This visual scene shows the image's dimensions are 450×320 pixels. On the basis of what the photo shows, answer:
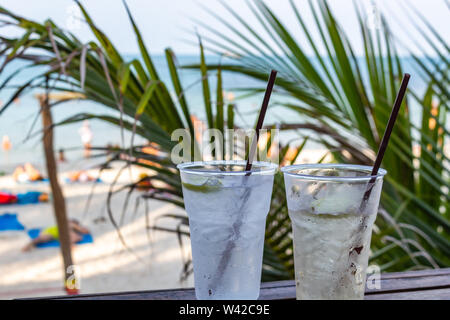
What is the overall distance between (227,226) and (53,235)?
176 inches

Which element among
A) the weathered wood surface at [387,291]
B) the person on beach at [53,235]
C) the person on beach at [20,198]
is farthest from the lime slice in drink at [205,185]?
the person on beach at [20,198]

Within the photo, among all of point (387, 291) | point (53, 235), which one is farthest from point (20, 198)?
point (387, 291)

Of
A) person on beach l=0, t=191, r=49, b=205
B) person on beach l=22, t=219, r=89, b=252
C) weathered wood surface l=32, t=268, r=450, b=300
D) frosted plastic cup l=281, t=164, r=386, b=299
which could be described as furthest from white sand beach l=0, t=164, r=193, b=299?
frosted plastic cup l=281, t=164, r=386, b=299

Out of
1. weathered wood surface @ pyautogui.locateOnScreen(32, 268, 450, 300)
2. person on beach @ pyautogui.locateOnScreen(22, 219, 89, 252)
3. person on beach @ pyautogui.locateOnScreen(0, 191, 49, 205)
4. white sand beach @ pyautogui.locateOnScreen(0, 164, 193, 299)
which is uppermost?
weathered wood surface @ pyautogui.locateOnScreen(32, 268, 450, 300)

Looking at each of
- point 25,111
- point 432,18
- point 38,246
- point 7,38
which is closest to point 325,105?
point 432,18

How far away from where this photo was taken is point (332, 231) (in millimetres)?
350

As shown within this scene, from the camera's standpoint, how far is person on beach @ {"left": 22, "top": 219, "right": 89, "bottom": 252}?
430cm

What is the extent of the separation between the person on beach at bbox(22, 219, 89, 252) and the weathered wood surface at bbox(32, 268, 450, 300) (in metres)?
4.06

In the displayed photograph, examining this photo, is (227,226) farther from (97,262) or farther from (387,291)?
(97,262)

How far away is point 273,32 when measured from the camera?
1.02m

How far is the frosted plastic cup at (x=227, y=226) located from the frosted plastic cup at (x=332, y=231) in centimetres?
3

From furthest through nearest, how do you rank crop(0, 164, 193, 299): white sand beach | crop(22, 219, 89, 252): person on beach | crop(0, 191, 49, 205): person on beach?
crop(0, 191, 49, 205): person on beach < crop(22, 219, 89, 252): person on beach < crop(0, 164, 193, 299): white sand beach

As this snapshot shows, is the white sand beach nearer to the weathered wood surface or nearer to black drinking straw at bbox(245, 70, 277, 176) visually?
the weathered wood surface
